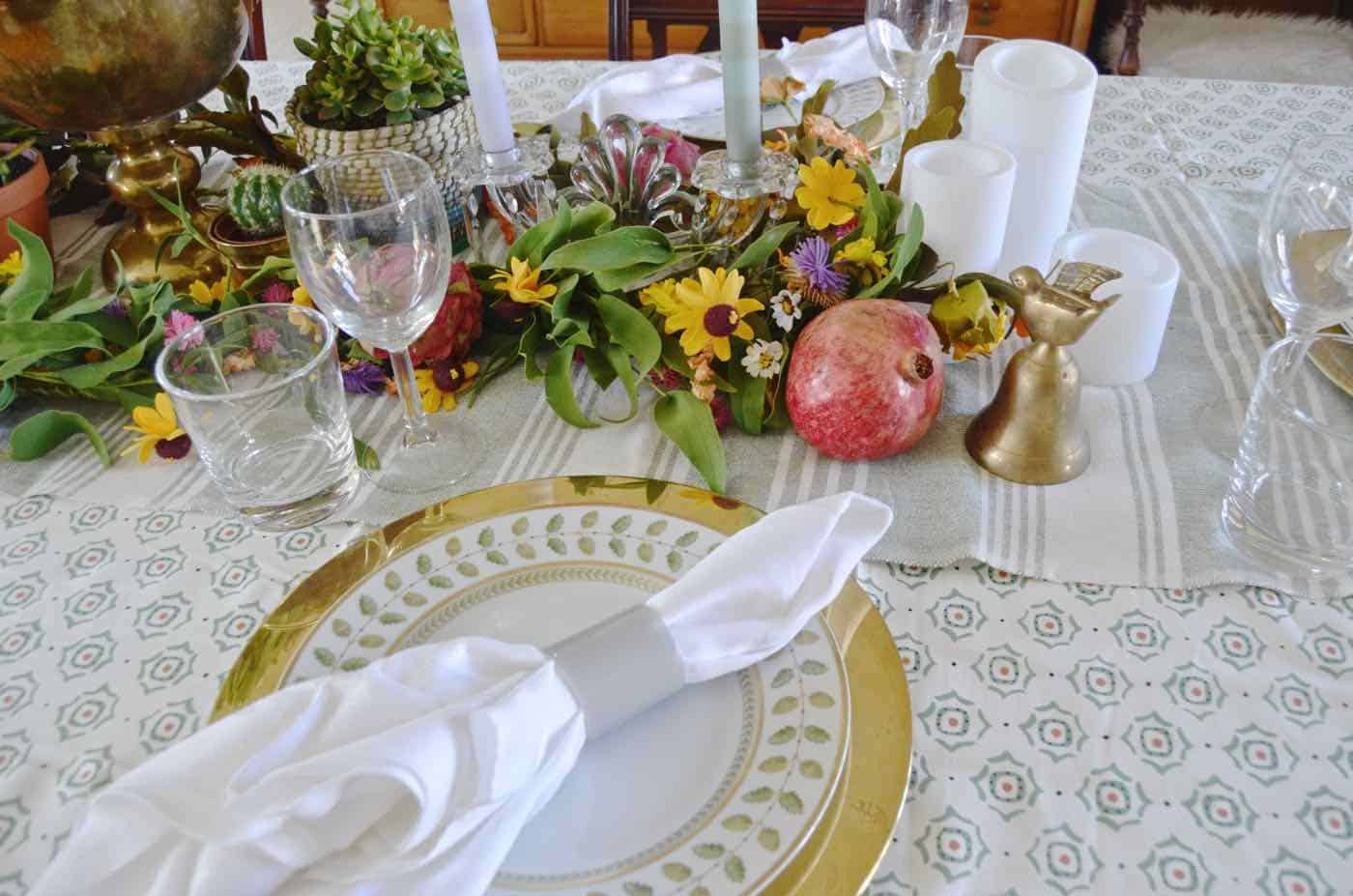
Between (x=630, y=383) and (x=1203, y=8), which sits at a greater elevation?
(x=630, y=383)

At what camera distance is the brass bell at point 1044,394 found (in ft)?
A: 1.64

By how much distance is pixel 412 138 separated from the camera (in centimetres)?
72

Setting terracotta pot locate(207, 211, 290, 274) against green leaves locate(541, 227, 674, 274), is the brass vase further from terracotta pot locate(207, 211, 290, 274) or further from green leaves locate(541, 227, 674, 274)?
green leaves locate(541, 227, 674, 274)

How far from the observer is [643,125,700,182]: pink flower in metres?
Answer: 0.69

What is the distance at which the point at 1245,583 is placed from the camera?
1.56ft

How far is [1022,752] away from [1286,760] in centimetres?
10

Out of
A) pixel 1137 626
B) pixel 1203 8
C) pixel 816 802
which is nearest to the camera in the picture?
pixel 816 802

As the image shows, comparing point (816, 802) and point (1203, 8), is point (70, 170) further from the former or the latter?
point (1203, 8)

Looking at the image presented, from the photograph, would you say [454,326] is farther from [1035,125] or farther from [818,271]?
[1035,125]

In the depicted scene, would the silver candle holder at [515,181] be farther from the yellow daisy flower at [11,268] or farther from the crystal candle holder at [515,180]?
the yellow daisy flower at [11,268]

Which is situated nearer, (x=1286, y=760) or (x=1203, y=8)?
(x=1286, y=760)

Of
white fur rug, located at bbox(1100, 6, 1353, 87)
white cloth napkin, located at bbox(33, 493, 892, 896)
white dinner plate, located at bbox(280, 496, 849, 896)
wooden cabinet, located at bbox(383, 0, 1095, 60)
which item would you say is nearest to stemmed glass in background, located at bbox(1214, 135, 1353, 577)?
white dinner plate, located at bbox(280, 496, 849, 896)

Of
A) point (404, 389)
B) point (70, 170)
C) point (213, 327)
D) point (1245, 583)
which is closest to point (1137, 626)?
point (1245, 583)

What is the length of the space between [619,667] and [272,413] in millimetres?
303
